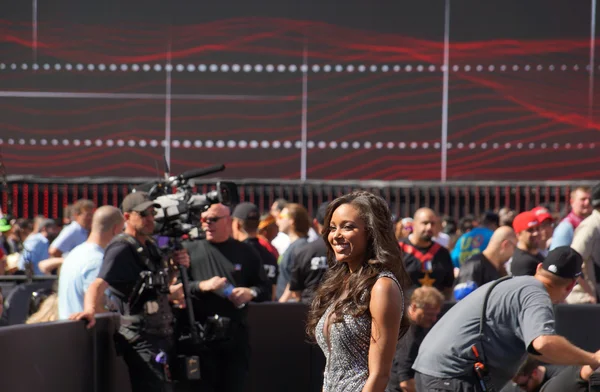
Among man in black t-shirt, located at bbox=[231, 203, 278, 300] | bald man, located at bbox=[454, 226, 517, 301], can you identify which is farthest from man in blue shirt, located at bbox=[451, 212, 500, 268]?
man in black t-shirt, located at bbox=[231, 203, 278, 300]

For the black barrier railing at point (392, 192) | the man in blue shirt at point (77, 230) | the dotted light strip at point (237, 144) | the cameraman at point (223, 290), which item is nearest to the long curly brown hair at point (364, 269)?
the cameraman at point (223, 290)

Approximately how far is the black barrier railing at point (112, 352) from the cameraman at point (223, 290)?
1.10 ft

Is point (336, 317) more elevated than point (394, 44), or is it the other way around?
point (394, 44)

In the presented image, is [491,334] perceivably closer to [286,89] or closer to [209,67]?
[286,89]

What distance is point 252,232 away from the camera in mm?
8211

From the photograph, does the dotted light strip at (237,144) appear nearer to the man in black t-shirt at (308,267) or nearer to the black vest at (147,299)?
the man in black t-shirt at (308,267)

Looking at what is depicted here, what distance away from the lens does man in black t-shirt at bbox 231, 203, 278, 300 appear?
7.94m

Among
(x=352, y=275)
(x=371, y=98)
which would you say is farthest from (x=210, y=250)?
(x=371, y=98)

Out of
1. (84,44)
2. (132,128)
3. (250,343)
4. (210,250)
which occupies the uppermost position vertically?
(84,44)

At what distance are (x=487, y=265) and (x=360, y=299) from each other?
4167mm

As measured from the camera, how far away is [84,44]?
15.5 meters

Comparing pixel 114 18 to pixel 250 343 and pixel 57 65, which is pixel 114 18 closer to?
pixel 57 65

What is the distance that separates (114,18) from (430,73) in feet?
14.8

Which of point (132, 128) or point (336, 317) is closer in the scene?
point (336, 317)
